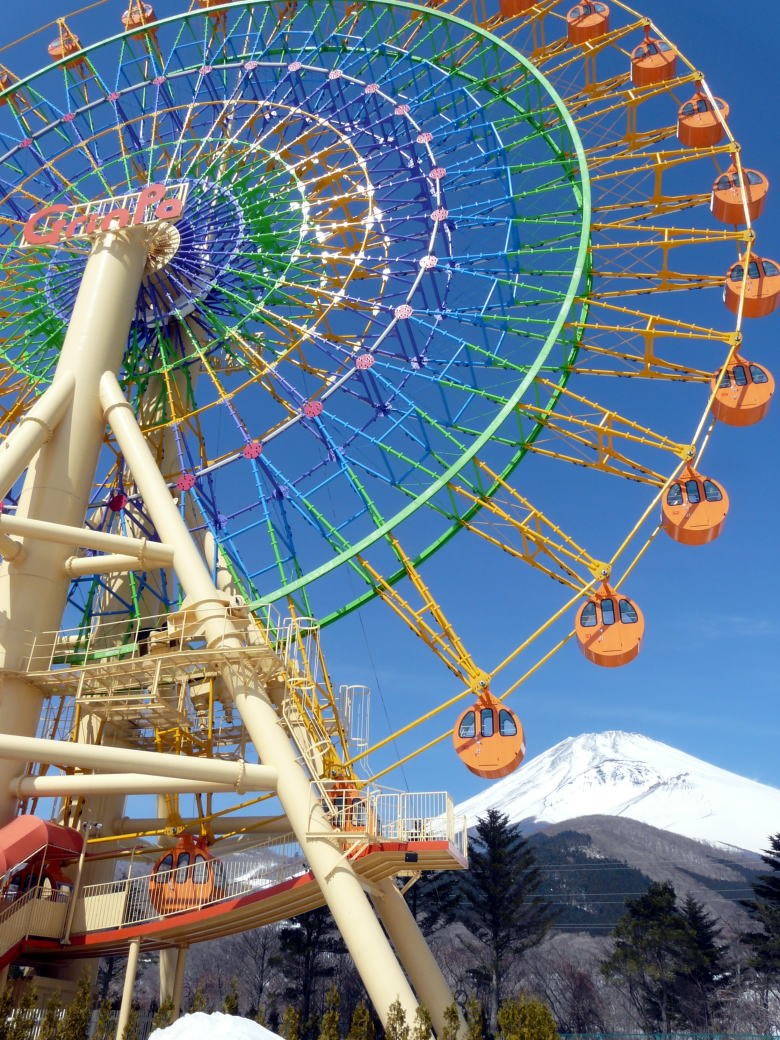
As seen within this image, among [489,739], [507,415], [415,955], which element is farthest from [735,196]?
[415,955]

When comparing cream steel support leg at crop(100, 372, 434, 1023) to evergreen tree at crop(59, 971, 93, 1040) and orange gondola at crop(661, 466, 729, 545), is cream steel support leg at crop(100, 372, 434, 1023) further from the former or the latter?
orange gondola at crop(661, 466, 729, 545)

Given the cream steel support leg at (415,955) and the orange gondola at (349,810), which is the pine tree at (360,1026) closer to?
the orange gondola at (349,810)

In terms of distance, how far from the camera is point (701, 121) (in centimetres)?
2509

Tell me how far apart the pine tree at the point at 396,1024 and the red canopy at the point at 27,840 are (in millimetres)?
8039

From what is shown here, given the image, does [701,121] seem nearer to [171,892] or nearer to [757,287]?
[757,287]

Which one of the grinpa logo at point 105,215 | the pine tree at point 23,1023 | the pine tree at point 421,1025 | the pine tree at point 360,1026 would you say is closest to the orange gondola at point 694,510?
the pine tree at point 421,1025

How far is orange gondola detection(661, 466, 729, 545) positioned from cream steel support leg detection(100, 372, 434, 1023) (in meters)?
8.84

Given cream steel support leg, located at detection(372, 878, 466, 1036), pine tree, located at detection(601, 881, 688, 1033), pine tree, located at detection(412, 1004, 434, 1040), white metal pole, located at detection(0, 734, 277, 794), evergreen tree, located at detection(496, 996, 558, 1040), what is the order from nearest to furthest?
1. evergreen tree, located at detection(496, 996, 558, 1040)
2. pine tree, located at detection(412, 1004, 434, 1040)
3. white metal pole, located at detection(0, 734, 277, 794)
4. cream steel support leg, located at detection(372, 878, 466, 1036)
5. pine tree, located at detection(601, 881, 688, 1033)

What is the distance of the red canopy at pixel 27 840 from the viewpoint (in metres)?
17.9

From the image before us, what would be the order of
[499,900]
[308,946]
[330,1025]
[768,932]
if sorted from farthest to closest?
[499,900]
[308,946]
[768,932]
[330,1025]

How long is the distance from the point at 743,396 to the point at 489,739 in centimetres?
940

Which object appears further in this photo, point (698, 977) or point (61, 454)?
point (698, 977)

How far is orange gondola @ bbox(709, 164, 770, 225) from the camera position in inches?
930

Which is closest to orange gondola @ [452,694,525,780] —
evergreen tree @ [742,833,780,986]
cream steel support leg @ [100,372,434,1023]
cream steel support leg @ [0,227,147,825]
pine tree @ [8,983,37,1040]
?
cream steel support leg @ [100,372,434,1023]
